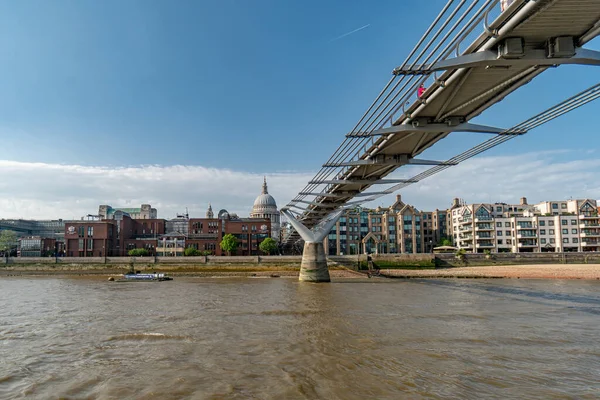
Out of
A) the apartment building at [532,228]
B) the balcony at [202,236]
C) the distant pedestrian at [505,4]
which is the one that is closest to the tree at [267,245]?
the balcony at [202,236]

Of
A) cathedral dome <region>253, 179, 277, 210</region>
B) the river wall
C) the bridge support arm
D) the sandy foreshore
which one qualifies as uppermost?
cathedral dome <region>253, 179, 277, 210</region>

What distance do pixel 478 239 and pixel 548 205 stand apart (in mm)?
17423

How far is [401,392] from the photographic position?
9.55 meters

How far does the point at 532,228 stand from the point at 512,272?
32.6 m

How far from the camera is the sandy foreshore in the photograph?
5225 centimetres

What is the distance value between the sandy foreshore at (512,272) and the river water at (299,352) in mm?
30162

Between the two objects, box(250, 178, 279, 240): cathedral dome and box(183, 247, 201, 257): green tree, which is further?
box(250, 178, 279, 240): cathedral dome

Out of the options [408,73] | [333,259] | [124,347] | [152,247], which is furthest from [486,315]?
[152,247]

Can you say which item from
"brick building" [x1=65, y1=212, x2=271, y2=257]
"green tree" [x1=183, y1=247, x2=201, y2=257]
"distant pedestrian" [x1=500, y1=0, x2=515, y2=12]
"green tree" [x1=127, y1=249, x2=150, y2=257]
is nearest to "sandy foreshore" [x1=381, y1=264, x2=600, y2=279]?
"brick building" [x1=65, y1=212, x2=271, y2=257]

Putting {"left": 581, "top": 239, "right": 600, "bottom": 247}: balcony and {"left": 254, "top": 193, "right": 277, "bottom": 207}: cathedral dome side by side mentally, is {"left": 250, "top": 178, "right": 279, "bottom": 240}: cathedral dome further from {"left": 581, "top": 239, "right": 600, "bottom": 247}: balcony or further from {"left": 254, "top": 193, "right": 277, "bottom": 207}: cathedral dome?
{"left": 581, "top": 239, "right": 600, "bottom": 247}: balcony

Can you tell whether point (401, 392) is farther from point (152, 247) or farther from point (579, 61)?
point (152, 247)

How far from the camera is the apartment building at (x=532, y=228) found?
82.1 meters

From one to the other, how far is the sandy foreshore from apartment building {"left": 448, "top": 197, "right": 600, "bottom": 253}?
2343cm

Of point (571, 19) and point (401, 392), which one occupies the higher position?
point (571, 19)
